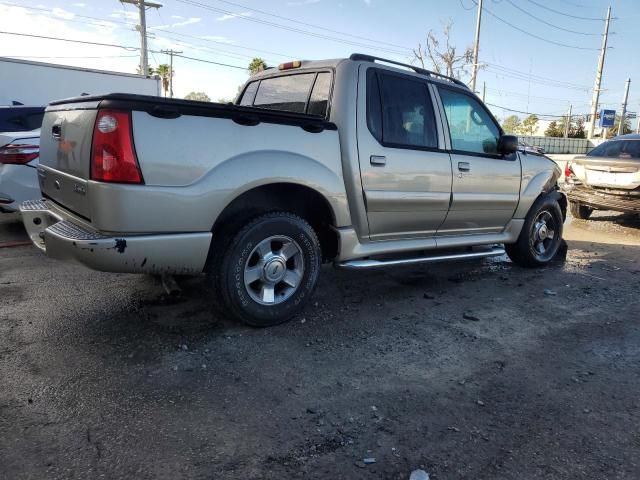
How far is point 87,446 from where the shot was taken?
231 cm

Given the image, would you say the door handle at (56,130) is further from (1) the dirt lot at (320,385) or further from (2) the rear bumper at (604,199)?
(2) the rear bumper at (604,199)

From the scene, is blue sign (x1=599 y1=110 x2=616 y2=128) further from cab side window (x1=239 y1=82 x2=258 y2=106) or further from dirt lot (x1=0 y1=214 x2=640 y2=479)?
cab side window (x1=239 y1=82 x2=258 y2=106)

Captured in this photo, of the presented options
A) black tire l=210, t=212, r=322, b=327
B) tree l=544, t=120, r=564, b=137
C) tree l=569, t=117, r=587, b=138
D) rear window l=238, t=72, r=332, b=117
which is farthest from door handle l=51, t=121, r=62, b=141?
tree l=569, t=117, r=587, b=138

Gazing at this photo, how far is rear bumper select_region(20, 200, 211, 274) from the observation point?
9.97ft

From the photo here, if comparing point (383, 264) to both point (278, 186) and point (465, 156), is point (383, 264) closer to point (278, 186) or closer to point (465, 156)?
point (278, 186)

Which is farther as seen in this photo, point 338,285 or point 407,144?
point 338,285

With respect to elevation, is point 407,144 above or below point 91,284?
above

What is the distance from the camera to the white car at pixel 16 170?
19.1 ft

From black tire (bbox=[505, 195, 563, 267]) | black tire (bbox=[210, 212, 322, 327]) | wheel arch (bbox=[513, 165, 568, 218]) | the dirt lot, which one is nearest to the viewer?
the dirt lot

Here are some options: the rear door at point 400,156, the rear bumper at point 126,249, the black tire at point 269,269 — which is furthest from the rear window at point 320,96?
the rear bumper at point 126,249

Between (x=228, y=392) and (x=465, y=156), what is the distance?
10.4 feet

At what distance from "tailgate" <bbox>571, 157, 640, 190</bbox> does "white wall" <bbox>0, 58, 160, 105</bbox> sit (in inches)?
507

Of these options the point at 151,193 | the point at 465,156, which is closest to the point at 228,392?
the point at 151,193

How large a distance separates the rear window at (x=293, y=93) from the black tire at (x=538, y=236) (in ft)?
9.50
